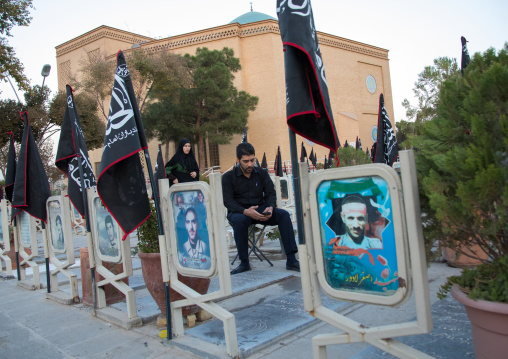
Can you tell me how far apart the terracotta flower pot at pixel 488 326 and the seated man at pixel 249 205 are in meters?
2.75

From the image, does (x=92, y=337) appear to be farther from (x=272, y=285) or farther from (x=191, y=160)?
(x=191, y=160)

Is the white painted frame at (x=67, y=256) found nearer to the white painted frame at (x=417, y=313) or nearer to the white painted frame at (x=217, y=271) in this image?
the white painted frame at (x=217, y=271)

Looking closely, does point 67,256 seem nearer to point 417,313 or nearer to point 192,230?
point 192,230

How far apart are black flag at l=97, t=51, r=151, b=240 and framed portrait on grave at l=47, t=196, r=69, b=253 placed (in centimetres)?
158

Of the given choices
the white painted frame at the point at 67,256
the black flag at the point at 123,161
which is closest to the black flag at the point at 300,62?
the black flag at the point at 123,161

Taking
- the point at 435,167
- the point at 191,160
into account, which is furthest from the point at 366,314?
the point at 191,160

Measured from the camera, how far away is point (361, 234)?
1.93m

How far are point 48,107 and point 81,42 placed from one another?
63.9 feet

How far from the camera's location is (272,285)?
A: 13.8 feet

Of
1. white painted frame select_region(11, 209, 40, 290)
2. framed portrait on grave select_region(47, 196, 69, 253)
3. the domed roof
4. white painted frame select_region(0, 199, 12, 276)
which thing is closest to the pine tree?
framed portrait on grave select_region(47, 196, 69, 253)

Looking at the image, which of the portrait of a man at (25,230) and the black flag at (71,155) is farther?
the portrait of a man at (25,230)

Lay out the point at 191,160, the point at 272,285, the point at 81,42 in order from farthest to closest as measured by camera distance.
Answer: the point at 81,42 < the point at 191,160 < the point at 272,285

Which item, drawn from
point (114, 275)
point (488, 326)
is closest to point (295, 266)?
point (114, 275)

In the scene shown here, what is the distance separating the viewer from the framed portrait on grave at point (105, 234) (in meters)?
3.71
